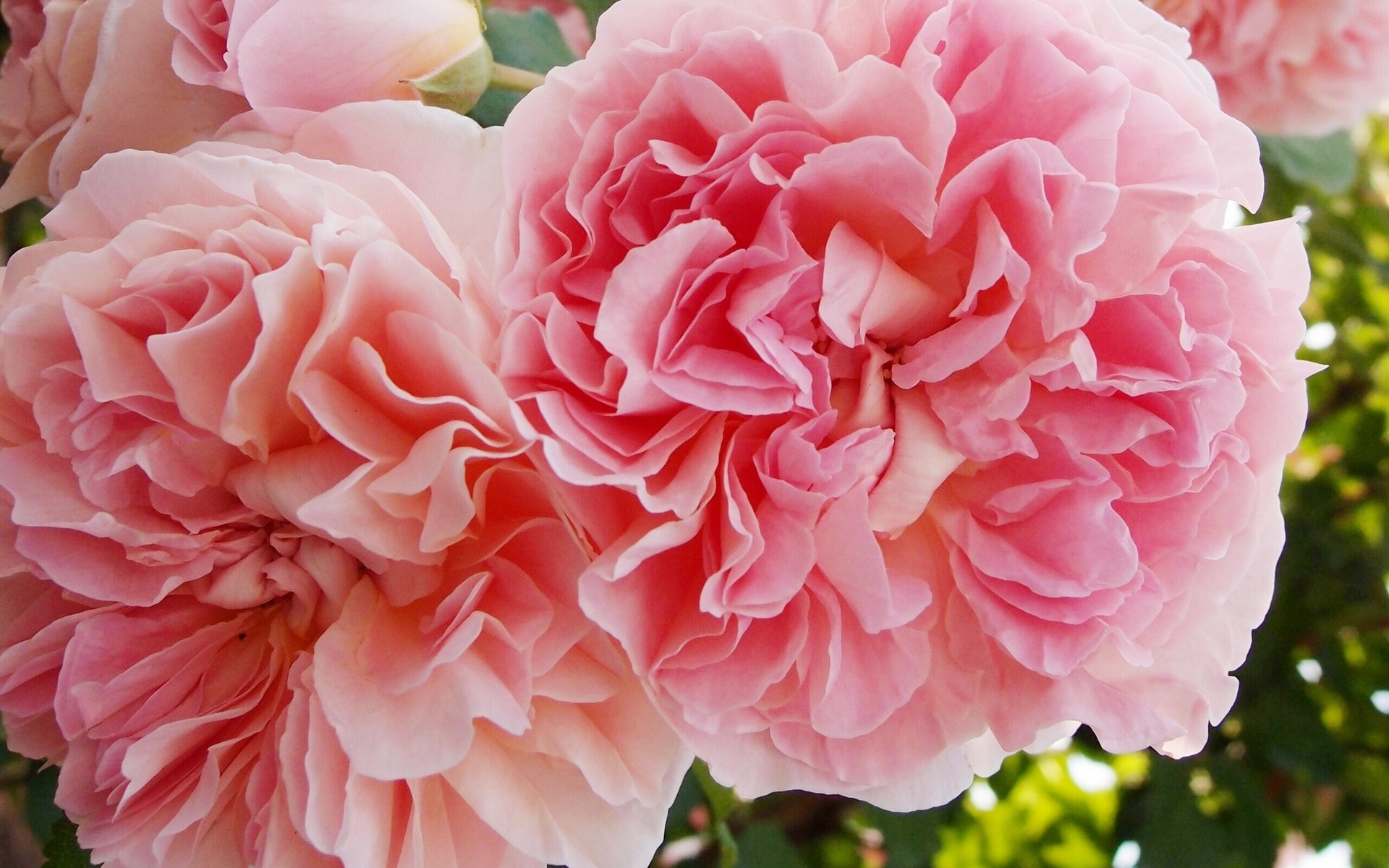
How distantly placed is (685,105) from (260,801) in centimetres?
29

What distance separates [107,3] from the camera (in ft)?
1.48

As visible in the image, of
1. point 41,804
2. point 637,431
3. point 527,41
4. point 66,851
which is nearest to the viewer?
point 637,431

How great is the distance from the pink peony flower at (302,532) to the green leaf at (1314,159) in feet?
2.63

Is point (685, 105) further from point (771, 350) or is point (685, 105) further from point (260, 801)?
point (260, 801)

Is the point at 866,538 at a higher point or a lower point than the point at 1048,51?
lower

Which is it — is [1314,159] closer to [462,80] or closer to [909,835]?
[909,835]

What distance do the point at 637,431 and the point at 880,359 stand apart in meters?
0.10

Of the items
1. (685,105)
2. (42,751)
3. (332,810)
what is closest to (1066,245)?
(685,105)

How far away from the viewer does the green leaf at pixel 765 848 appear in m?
0.89

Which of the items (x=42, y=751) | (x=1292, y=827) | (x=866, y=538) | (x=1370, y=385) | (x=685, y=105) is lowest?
(x=1292, y=827)

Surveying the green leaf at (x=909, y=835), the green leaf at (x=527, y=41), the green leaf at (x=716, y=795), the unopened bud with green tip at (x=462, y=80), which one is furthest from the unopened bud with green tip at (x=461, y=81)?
the green leaf at (x=909, y=835)

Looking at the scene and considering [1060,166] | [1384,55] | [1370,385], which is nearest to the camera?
[1060,166]

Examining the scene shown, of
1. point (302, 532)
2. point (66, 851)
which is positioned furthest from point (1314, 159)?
point (66, 851)

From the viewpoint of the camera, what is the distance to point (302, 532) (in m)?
0.41
